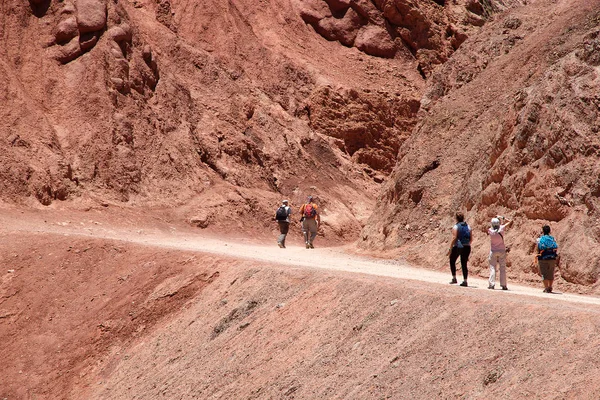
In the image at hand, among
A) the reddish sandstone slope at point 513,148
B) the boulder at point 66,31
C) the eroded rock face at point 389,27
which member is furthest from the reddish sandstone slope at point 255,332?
the eroded rock face at point 389,27

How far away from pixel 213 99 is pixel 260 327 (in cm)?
2013

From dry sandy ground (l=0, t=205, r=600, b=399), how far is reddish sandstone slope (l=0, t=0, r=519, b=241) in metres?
4.52

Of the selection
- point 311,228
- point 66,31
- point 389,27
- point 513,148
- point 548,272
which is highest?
point 389,27

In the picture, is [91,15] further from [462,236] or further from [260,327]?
[462,236]

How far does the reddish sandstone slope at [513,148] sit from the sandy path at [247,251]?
1.01 meters

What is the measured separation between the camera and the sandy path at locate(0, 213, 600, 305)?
51.3 ft

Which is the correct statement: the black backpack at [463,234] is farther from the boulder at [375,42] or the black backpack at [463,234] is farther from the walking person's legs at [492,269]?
the boulder at [375,42]

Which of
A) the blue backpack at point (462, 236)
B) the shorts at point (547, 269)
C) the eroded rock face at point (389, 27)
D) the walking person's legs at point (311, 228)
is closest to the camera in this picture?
the shorts at point (547, 269)

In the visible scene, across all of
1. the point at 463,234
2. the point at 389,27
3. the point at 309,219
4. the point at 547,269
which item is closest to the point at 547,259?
the point at 547,269

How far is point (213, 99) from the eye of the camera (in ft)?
108

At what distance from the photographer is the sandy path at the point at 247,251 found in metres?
15.6

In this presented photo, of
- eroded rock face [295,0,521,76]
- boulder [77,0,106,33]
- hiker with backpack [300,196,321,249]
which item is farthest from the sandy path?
eroded rock face [295,0,521,76]

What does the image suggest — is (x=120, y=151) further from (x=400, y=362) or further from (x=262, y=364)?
(x=400, y=362)

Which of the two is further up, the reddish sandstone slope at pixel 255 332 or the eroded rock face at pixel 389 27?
the eroded rock face at pixel 389 27
